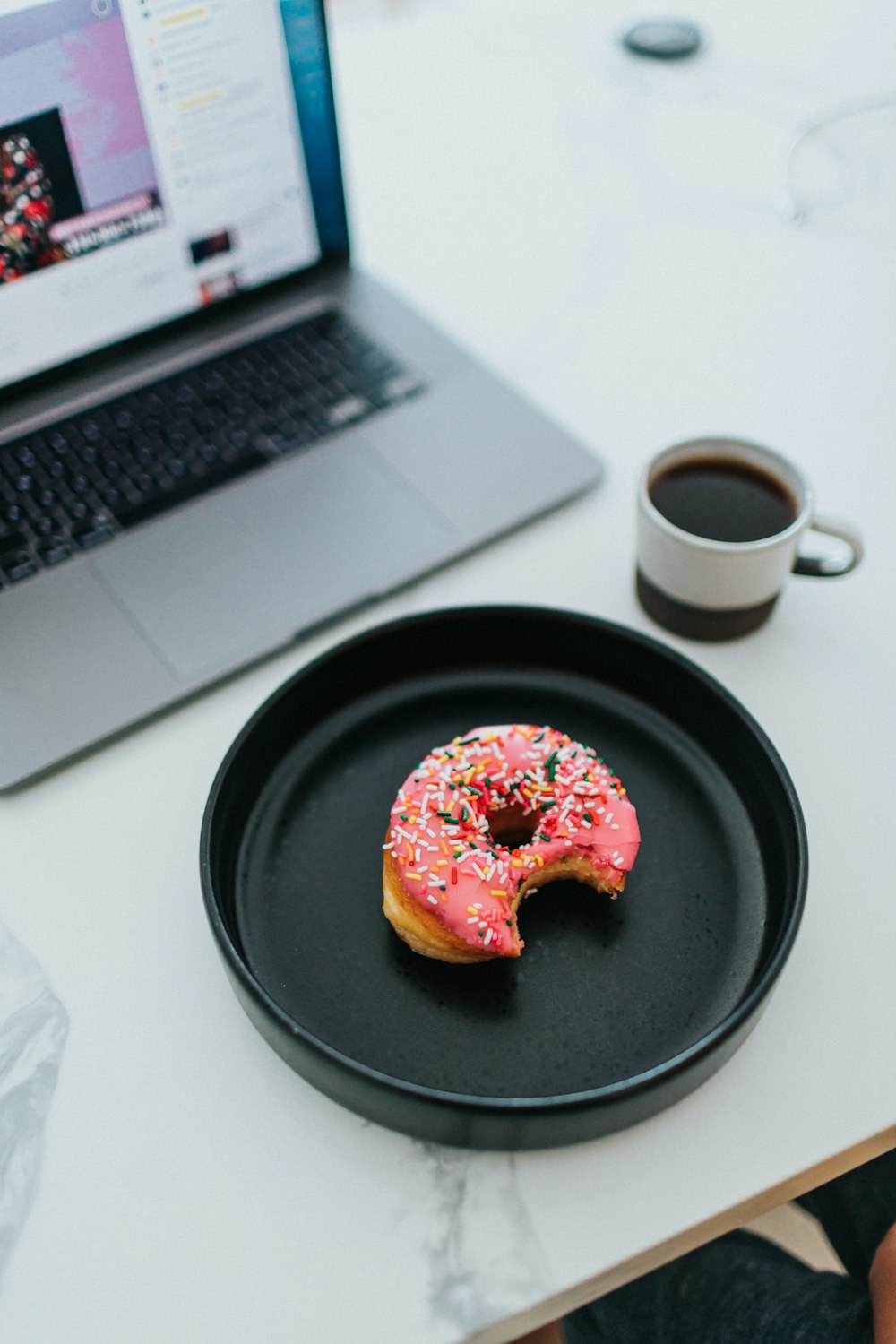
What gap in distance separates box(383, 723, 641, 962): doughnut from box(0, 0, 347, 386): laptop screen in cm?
55

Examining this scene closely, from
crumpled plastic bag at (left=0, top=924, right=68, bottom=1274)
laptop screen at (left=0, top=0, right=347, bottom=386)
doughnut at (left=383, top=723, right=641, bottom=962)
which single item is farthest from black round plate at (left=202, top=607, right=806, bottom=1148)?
laptop screen at (left=0, top=0, right=347, bottom=386)

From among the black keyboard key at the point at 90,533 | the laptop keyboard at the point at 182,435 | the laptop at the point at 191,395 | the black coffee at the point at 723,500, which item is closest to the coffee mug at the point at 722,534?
the black coffee at the point at 723,500

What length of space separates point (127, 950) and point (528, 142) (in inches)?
44.6

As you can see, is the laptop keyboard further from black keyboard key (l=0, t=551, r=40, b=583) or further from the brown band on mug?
the brown band on mug

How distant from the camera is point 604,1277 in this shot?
24.5 inches

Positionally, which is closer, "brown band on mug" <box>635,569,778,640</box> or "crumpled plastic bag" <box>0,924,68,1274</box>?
"crumpled plastic bag" <box>0,924,68,1274</box>

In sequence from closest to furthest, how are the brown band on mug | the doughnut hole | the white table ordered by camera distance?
the white table < the doughnut hole < the brown band on mug

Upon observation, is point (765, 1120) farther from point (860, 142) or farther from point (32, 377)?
point (860, 142)

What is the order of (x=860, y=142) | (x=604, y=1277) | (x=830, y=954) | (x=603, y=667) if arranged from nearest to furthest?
(x=604, y=1277)
(x=830, y=954)
(x=603, y=667)
(x=860, y=142)

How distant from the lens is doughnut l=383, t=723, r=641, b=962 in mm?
686

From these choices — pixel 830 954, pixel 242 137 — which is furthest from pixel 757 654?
pixel 242 137

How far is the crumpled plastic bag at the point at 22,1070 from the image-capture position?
2.14 feet

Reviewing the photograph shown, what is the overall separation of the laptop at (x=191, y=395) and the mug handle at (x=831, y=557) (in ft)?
0.71

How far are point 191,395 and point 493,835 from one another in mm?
536
